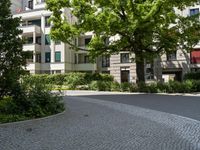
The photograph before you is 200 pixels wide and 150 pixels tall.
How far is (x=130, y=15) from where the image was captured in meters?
23.3

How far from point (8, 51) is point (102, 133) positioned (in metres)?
5.94

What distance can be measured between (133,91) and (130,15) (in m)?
6.39

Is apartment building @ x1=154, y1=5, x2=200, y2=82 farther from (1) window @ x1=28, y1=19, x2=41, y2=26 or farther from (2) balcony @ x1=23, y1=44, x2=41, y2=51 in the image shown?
(1) window @ x1=28, y1=19, x2=41, y2=26

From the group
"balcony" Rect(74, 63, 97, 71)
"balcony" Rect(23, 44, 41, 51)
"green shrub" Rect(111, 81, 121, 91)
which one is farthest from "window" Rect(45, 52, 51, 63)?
"green shrub" Rect(111, 81, 121, 91)

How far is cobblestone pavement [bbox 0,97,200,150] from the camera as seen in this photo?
6.80m

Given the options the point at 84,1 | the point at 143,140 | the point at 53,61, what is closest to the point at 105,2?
the point at 84,1

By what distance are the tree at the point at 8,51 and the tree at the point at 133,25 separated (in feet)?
37.1

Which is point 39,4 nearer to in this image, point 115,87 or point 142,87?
point 115,87

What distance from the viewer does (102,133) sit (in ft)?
26.7

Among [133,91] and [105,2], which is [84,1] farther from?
[133,91]

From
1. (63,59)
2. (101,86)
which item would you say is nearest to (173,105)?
(101,86)

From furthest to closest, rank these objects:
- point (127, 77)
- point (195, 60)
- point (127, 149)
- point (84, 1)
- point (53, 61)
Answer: point (53, 61) < point (127, 77) < point (195, 60) < point (84, 1) < point (127, 149)

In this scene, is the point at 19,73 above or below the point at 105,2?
below

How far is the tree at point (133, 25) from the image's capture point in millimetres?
22750
